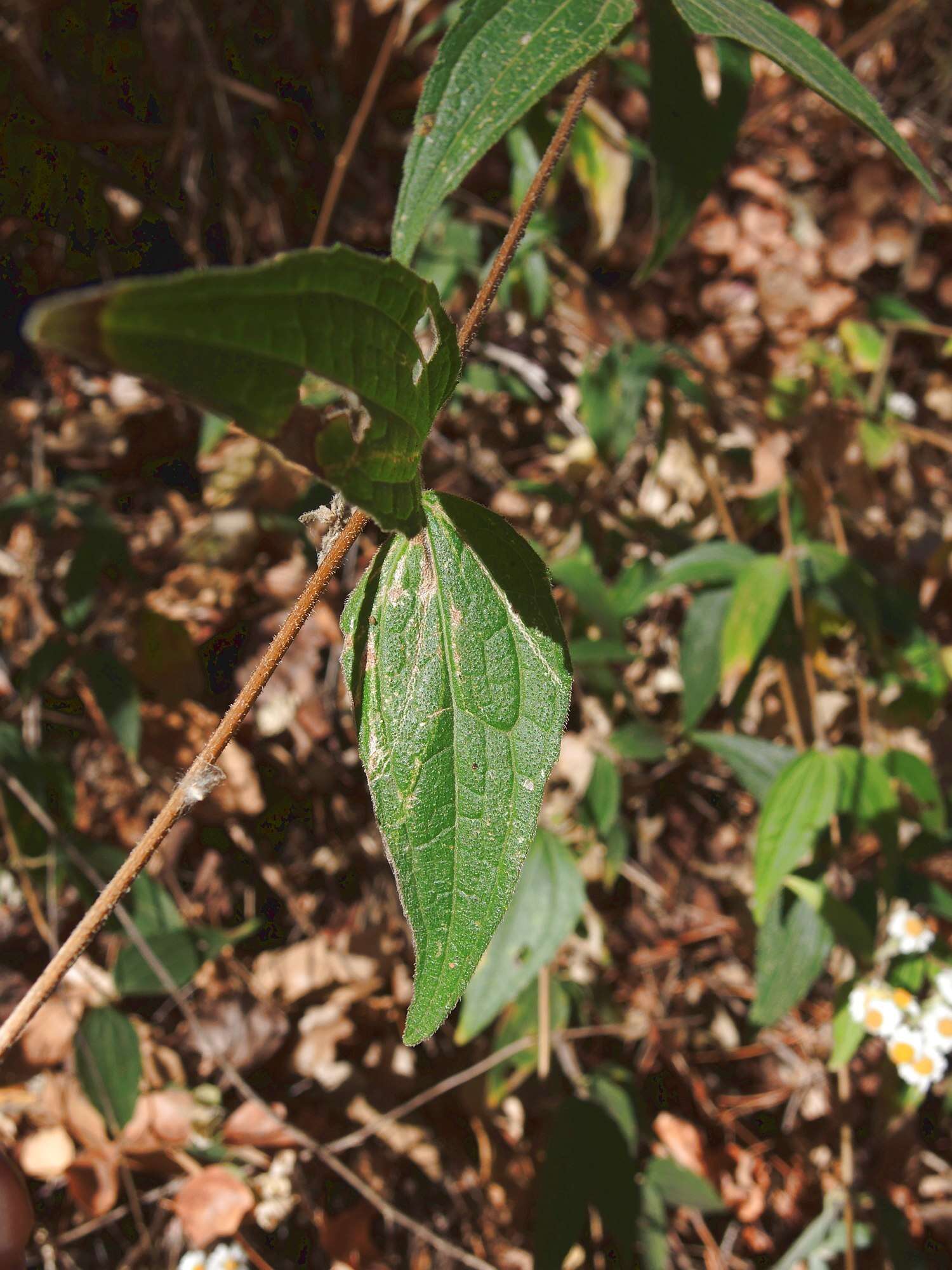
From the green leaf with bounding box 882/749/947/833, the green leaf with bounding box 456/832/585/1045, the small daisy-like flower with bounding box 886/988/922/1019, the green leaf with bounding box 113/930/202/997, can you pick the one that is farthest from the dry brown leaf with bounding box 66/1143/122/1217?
the green leaf with bounding box 882/749/947/833

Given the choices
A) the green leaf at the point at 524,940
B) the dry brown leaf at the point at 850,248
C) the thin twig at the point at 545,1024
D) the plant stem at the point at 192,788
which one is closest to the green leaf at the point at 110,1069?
the green leaf at the point at 524,940

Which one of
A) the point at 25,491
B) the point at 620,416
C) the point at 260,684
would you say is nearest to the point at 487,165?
the point at 620,416

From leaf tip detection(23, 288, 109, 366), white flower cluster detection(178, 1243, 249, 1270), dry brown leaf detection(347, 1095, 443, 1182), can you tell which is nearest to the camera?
leaf tip detection(23, 288, 109, 366)

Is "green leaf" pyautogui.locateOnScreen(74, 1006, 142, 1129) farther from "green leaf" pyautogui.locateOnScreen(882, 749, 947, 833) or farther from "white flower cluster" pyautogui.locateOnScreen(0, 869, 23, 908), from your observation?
"green leaf" pyautogui.locateOnScreen(882, 749, 947, 833)

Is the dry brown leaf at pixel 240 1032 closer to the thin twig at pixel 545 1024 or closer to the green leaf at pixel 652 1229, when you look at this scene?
the thin twig at pixel 545 1024

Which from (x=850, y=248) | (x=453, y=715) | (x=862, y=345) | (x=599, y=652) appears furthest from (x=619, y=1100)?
(x=850, y=248)

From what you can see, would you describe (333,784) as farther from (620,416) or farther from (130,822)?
(620,416)
